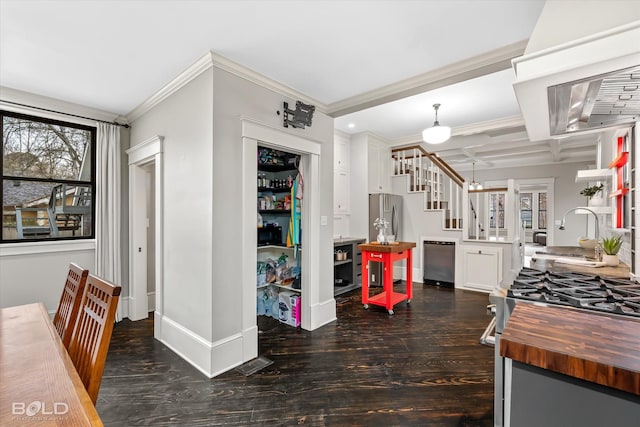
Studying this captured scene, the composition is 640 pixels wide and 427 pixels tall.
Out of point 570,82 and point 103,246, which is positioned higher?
point 570,82

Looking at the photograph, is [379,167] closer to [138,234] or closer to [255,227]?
[255,227]

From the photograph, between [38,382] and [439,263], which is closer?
[38,382]

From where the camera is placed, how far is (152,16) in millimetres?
1930

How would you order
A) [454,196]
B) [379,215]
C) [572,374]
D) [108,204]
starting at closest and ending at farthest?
[572,374]
[108,204]
[379,215]
[454,196]

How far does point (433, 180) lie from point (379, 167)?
1017mm

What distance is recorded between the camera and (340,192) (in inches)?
201

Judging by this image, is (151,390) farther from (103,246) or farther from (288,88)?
(288,88)

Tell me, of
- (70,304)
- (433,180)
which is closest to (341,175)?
(433,180)

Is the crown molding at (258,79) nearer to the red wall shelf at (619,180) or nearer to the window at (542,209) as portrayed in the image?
the red wall shelf at (619,180)

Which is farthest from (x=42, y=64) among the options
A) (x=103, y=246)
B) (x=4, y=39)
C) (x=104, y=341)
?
(x=104, y=341)

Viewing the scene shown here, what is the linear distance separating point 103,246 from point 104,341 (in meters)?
2.90

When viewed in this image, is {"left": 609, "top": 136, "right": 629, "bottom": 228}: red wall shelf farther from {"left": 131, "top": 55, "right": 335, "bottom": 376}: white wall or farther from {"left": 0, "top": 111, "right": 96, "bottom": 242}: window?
{"left": 0, "top": 111, "right": 96, "bottom": 242}: window

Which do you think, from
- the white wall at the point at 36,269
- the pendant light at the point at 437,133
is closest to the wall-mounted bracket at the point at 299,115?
the pendant light at the point at 437,133

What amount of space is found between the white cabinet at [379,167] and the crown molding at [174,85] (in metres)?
3.24
